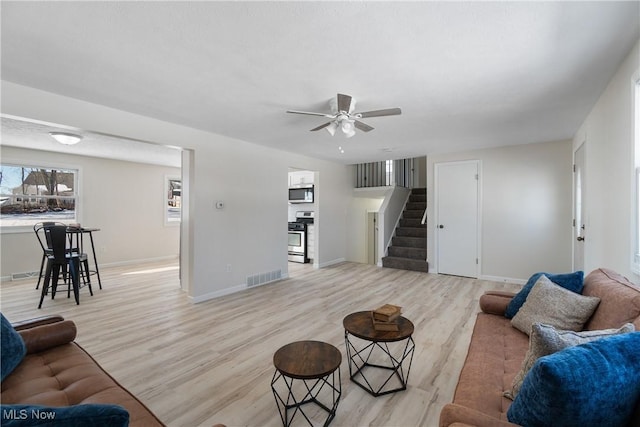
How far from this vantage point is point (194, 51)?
2.03 metres

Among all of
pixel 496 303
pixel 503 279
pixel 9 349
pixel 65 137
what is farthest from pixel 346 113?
pixel 503 279

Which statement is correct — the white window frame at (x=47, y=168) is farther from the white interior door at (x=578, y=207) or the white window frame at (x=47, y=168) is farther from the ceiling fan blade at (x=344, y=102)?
the white interior door at (x=578, y=207)

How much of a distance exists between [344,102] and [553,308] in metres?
2.21

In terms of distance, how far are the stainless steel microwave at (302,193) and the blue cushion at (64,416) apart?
6.43 m

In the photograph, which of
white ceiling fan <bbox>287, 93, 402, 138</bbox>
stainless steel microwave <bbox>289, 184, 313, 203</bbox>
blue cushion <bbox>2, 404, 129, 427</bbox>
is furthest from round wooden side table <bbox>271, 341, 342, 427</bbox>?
stainless steel microwave <bbox>289, 184, 313, 203</bbox>

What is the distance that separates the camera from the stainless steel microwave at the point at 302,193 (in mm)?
7098

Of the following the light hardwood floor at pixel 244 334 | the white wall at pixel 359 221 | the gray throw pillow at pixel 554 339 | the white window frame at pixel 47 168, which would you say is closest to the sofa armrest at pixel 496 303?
the light hardwood floor at pixel 244 334

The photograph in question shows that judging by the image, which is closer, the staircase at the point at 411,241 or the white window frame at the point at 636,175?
the white window frame at the point at 636,175

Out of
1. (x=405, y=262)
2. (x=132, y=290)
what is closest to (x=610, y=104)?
(x=405, y=262)

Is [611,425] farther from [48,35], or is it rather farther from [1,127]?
[1,127]

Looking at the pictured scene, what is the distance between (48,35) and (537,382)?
314 cm

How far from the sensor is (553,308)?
1803 mm

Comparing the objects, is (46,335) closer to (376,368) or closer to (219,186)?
(376,368)

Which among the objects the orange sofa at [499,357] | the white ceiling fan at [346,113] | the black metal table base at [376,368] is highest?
the white ceiling fan at [346,113]
